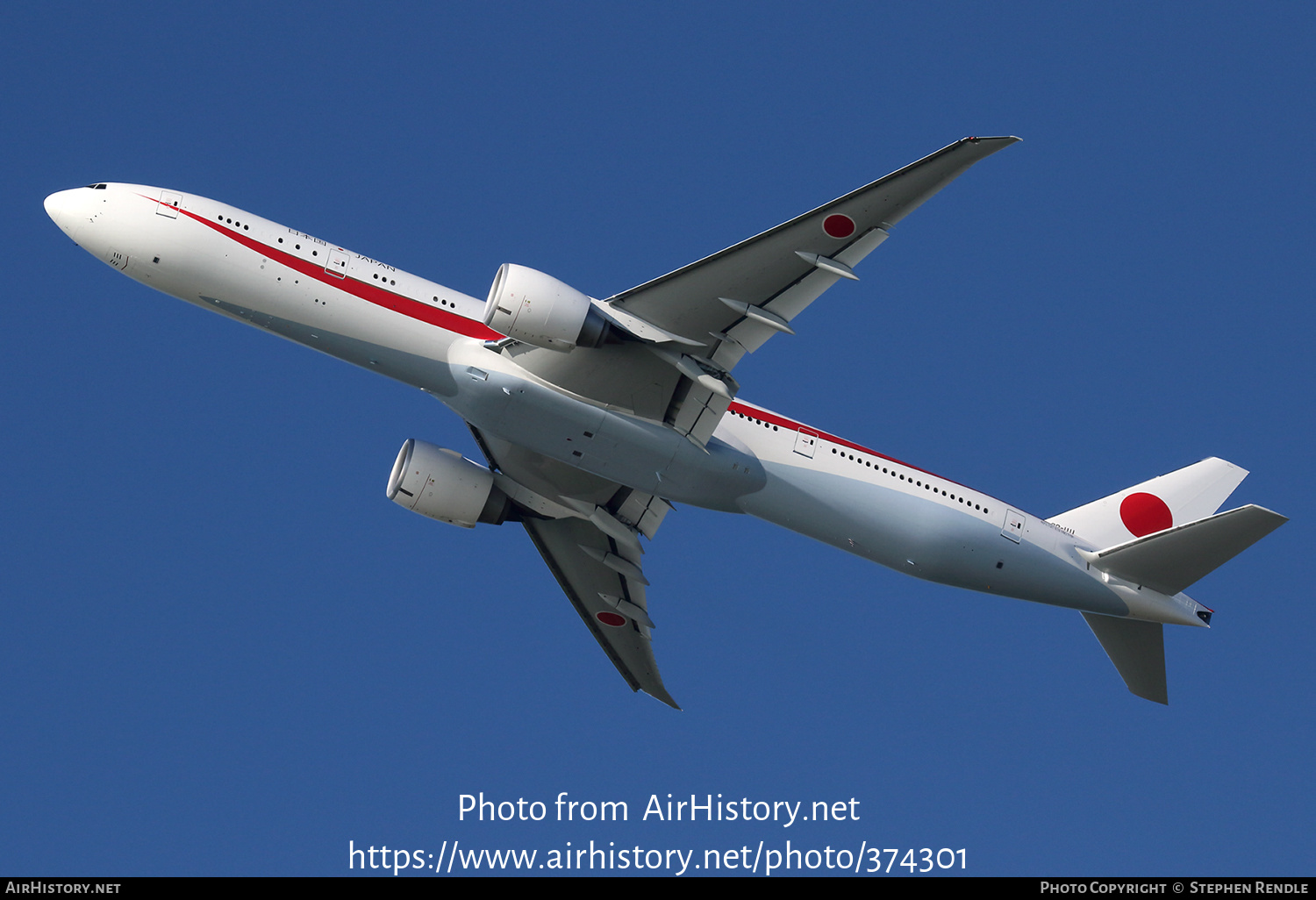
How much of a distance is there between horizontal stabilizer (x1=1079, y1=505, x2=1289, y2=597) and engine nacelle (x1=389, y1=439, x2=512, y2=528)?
1594 cm

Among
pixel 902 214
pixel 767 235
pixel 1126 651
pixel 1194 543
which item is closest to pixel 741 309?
pixel 767 235

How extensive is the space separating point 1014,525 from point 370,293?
55.2 feet

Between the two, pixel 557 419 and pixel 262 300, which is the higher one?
pixel 262 300

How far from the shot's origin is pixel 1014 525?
31.4m

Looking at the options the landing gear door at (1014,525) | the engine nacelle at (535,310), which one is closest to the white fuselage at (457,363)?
the engine nacelle at (535,310)

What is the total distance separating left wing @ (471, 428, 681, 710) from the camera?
110 feet

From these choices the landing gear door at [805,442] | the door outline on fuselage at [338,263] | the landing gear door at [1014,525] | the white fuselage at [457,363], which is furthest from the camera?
the landing gear door at [1014,525]

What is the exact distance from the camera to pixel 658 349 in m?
27.6

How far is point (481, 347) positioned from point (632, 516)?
813cm

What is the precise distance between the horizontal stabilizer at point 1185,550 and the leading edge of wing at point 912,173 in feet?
35.9

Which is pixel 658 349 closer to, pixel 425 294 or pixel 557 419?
pixel 557 419

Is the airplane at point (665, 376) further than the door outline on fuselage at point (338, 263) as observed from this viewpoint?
No

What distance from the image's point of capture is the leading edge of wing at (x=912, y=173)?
78.3 ft

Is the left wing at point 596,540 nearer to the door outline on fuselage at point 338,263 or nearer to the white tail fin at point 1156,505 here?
the door outline on fuselage at point 338,263
